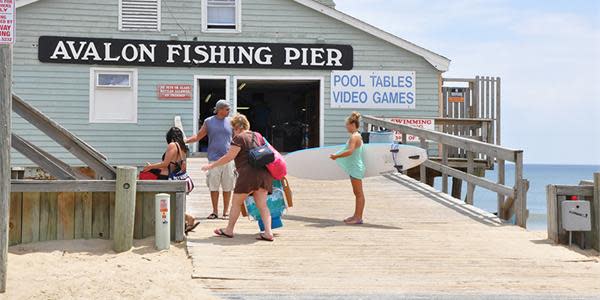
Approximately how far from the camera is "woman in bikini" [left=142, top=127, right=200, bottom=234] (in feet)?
27.1

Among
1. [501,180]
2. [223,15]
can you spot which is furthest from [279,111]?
[501,180]

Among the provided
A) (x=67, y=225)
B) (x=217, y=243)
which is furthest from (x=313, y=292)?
(x=67, y=225)

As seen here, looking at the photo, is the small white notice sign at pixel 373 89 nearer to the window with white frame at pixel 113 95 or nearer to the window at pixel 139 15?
the window at pixel 139 15

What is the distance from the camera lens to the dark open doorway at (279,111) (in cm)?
2305

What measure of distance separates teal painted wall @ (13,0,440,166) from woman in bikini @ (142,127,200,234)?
990 centimetres

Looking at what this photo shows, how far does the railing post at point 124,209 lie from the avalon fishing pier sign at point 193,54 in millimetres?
11063

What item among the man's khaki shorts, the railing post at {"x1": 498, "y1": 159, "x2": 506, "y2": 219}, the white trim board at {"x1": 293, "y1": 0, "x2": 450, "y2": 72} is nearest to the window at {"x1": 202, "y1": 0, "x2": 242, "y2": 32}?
the white trim board at {"x1": 293, "y1": 0, "x2": 450, "y2": 72}

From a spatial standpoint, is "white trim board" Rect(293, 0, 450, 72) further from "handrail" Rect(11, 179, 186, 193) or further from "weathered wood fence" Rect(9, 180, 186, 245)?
"handrail" Rect(11, 179, 186, 193)

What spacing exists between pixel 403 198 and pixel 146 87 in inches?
337

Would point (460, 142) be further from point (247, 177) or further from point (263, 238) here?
point (247, 177)

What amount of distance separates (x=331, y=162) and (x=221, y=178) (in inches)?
95.9

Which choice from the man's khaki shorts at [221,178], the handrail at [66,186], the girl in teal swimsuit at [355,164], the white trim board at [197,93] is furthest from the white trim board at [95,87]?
the handrail at [66,186]

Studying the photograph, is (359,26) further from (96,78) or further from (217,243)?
(217,243)

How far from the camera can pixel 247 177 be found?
778 cm
